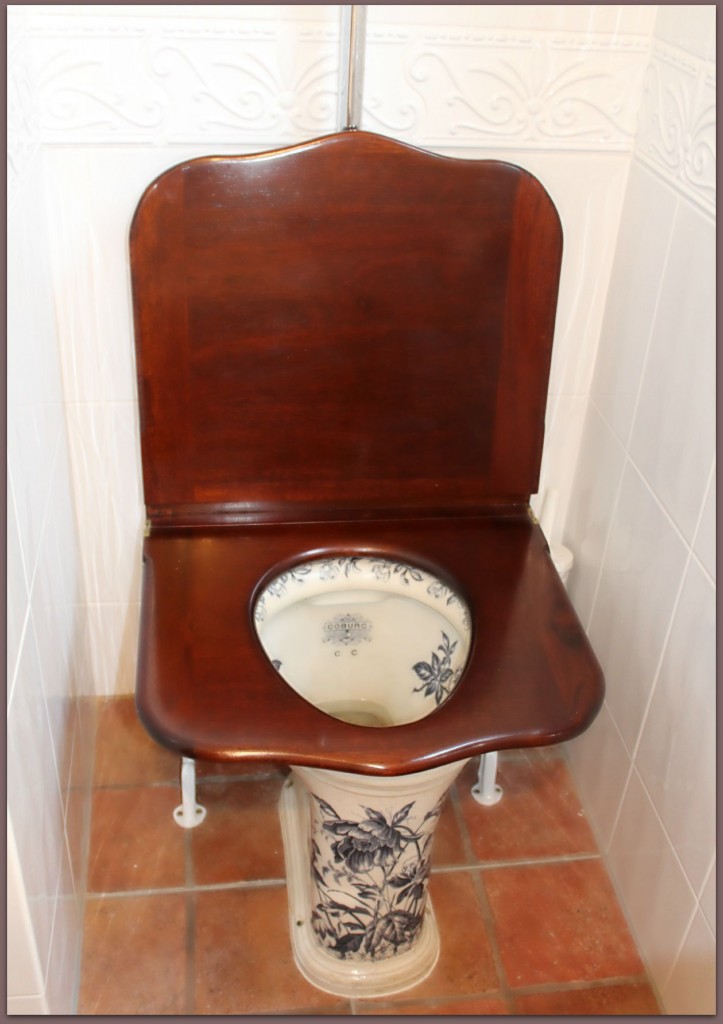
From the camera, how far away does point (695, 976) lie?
3.51 feet

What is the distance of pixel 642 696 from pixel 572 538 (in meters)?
0.30

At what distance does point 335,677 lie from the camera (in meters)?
1.26

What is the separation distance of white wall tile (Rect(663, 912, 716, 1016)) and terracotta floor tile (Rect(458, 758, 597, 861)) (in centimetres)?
23

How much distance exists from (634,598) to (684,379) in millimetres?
281

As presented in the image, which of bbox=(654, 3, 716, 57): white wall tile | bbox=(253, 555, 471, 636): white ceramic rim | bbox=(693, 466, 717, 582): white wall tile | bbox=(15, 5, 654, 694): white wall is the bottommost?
bbox=(253, 555, 471, 636): white ceramic rim

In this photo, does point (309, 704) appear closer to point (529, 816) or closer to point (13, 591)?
point (13, 591)

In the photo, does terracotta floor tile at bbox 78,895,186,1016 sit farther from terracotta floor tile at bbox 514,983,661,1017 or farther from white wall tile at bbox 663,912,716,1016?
white wall tile at bbox 663,912,716,1016

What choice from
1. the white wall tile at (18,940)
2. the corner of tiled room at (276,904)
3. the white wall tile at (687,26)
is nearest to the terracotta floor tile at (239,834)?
the corner of tiled room at (276,904)

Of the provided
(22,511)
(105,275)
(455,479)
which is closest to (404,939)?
(455,479)

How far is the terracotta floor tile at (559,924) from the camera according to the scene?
46.5 inches

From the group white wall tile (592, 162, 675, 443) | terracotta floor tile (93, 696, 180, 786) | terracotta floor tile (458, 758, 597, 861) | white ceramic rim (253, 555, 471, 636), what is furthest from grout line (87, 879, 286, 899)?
white wall tile (592, 162, 675, 443)

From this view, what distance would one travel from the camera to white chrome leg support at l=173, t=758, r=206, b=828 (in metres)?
1.30

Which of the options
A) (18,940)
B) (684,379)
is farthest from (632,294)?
(18,940)

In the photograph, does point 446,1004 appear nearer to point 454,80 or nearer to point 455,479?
point 455,479
